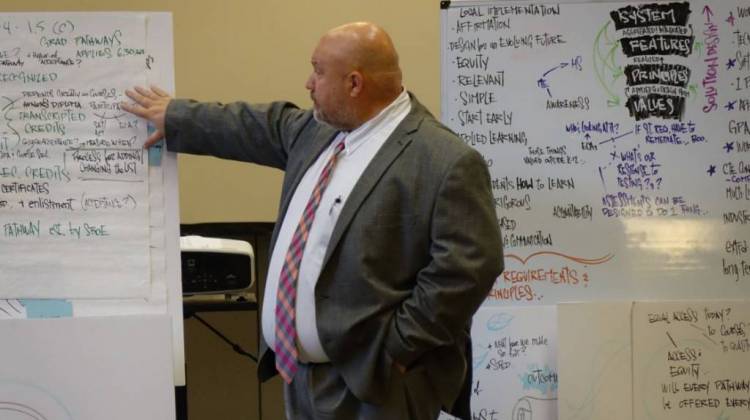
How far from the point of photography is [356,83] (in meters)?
2.33

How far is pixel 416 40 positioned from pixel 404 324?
2487 millimetres

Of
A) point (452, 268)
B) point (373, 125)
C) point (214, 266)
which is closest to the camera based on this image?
point (452, 268)

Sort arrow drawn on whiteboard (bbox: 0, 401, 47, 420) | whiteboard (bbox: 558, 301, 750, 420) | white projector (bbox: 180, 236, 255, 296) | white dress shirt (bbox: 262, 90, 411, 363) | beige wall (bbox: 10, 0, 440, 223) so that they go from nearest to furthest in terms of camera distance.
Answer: white dress shirt (bbox: 262, 90, 411, 363) < arrow drawn on whiteboard (bbox: 0, 401, 47, 420) < whiteboard (bbox: 558, 301, 750, 420) < white projector (bbox: 180, 236, 255, 296) < beige wall (bbox: 10, 0, 440, 223)

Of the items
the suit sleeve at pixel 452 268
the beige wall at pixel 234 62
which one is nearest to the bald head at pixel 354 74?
the suit sleeve at pixel 452 268

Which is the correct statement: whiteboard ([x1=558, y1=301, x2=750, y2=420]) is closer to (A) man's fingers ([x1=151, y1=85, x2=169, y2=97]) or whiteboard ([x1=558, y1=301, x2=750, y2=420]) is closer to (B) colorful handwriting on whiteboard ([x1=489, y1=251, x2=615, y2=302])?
(B) colorful handwriting on whiteboard ([x1=489, y1=251, x2=615, y2=302])

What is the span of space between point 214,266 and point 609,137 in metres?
1.61

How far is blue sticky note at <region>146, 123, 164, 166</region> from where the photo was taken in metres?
2.47

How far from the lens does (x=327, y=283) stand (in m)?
2.24

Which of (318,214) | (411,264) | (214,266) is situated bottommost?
(214,266)

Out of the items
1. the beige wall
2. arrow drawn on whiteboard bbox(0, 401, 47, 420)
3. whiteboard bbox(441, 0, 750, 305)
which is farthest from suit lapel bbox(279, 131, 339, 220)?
the beige wall

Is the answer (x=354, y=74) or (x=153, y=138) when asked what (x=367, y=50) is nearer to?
(x=354, y=74)

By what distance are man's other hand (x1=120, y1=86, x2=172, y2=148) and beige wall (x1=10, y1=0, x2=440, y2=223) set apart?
186cm

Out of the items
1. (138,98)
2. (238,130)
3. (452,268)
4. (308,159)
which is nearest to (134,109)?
(138,98)

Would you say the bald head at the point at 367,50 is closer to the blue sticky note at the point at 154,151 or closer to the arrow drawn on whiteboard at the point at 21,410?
the blue sticky note at the point at 154,151
